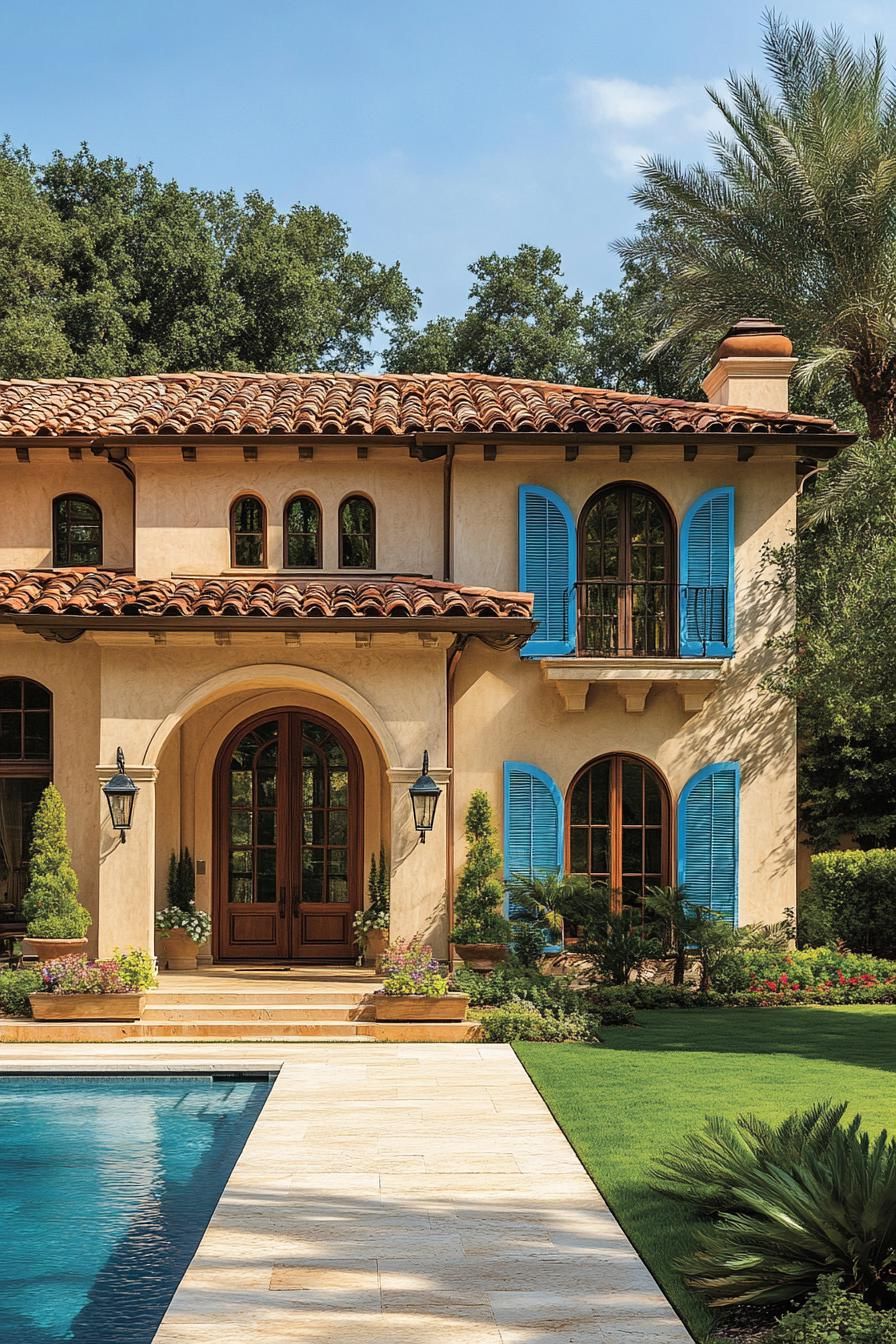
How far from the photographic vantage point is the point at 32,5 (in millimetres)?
15391

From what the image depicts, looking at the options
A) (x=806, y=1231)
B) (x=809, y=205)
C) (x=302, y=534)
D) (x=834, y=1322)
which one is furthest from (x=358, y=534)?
(x=834, y=1322)

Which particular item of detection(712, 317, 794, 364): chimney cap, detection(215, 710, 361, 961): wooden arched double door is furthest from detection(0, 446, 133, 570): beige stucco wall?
detection(712, 317, 794, 364): chimney cap

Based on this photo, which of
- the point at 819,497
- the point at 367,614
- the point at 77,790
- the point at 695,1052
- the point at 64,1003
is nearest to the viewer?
the point at 695,1052

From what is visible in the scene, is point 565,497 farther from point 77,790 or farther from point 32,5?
point 32,5

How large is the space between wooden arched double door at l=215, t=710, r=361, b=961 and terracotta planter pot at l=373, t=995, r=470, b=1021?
3.46 m

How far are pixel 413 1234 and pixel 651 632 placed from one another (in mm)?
11173

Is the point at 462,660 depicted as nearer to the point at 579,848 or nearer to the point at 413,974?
the point at 579,848

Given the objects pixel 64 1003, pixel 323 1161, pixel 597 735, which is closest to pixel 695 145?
pixel 597 735

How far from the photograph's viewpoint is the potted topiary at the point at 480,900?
1614 centimetres

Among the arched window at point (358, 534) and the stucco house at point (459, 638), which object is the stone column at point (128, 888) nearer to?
the stucco house at point (459, 638)

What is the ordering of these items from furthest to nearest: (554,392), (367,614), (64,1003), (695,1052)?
(554,392) < (367,614) < (64,1003) < (695,1052)

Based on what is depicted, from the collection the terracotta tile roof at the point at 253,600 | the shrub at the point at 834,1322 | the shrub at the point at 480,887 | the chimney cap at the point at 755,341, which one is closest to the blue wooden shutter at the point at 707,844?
the shrub at the point at 480,887

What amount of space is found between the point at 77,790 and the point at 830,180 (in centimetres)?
1344

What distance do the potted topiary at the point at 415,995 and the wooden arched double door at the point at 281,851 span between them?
3.22 meters
